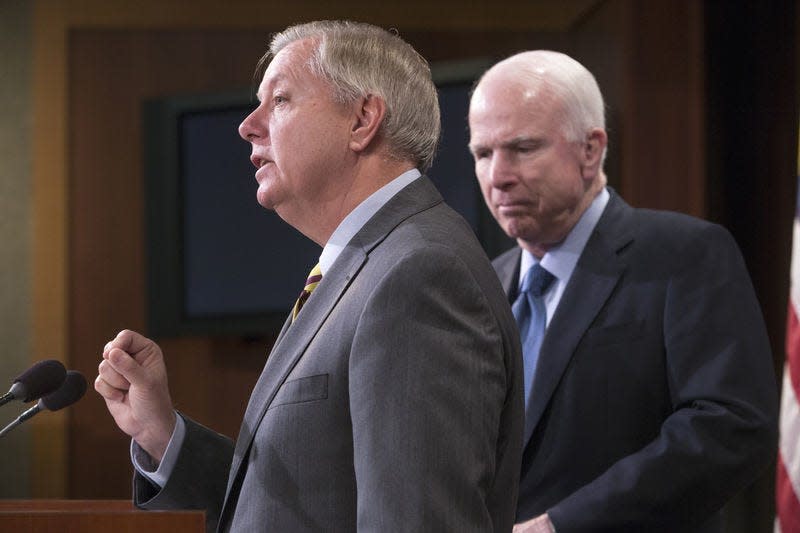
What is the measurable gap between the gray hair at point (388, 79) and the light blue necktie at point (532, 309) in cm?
72

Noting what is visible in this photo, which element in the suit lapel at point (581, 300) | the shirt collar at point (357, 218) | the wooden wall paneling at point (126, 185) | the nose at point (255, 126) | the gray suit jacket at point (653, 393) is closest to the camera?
the shirt collar at point (357, 218)

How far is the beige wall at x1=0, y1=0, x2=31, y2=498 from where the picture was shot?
497 cm

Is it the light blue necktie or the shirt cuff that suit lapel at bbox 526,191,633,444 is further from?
the shirt cuff

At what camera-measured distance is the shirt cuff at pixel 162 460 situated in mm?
1680

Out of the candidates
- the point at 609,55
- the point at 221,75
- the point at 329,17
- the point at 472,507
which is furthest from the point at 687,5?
the point at 472,507

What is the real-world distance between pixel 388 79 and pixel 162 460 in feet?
2.16

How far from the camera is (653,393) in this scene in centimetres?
214

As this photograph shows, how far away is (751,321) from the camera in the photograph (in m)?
2.14

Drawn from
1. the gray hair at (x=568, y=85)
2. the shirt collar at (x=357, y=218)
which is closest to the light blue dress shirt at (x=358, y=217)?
the shirt collar at (x=357, y=218)

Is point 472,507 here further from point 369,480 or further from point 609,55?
point 609,55

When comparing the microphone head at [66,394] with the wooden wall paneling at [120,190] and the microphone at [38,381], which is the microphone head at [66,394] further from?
the wooden wall paneling at [120,190]

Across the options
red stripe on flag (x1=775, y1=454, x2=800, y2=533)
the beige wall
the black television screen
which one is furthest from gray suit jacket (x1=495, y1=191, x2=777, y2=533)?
the beige wall

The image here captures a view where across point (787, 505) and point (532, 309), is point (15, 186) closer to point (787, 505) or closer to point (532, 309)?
point (532, 309)

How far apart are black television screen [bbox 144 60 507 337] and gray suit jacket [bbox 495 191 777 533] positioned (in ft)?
7.83
